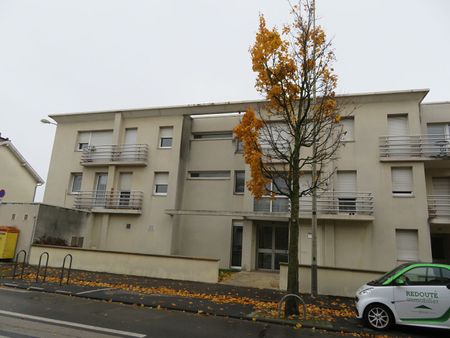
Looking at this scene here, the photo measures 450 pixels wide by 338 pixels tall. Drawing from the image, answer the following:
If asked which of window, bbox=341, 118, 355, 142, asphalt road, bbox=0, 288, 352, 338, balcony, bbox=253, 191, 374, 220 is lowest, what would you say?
asphalt road, bbox=0, 288, 352, 338

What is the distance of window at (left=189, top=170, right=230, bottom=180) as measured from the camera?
20828 millimetres

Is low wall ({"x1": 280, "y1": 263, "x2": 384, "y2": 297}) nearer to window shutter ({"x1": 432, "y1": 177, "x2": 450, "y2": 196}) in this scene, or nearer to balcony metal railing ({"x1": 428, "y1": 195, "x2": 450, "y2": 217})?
balcony metal railing ({"x1": 428, "y1": 195, "x2": 450, "y2": 217})

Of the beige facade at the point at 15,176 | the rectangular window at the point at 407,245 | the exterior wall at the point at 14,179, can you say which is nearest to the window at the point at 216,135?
the rectangular window at the point at 407,245

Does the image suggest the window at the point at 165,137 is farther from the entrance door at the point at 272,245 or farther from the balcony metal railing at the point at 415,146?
the balcony metal railing at the point at 415,146

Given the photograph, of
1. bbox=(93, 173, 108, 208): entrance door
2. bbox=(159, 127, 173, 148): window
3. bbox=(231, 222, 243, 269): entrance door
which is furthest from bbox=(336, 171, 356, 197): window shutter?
bbox=(93, 173, 108, 208): entrance door

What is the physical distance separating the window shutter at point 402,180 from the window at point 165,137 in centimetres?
1324

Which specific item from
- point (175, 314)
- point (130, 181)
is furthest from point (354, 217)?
point (130, 181)

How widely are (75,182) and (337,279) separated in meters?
18.5

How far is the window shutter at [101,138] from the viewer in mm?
23156

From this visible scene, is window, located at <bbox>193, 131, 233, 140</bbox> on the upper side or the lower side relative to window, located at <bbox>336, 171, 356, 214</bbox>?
upper

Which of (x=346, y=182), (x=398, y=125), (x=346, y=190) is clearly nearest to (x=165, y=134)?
(x=346, y=182)

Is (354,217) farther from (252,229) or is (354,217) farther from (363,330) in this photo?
(363,330)

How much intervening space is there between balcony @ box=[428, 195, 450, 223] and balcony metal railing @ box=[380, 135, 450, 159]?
7.28 feet

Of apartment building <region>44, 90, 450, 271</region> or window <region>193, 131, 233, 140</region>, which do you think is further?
window <region>193, 131, 233, 140</region>
